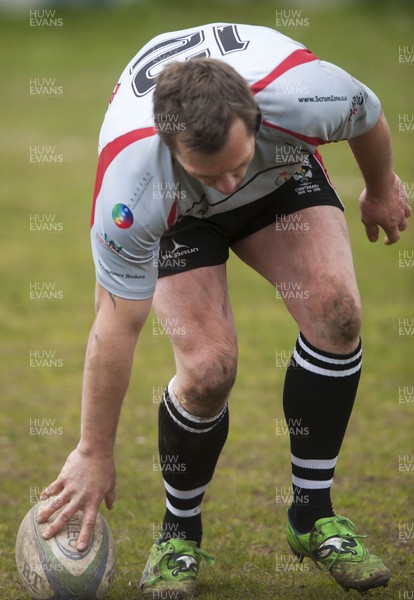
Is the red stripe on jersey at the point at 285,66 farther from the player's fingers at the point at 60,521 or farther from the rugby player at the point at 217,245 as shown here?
the player's fingers at the point at 60,521

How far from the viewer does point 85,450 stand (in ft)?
12.5

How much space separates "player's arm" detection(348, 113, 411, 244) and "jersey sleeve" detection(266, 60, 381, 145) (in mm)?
244

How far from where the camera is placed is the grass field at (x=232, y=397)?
478 cm

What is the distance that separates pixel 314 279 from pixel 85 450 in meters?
1.17

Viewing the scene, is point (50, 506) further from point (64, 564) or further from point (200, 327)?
point (200, 327)

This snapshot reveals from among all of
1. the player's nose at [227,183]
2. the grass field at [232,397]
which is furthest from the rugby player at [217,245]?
the grass field at [232,397]

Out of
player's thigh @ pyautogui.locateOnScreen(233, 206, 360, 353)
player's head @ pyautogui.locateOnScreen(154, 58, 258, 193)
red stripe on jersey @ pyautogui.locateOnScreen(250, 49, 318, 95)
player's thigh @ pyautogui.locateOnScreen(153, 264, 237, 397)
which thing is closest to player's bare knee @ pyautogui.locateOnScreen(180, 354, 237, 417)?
player's thigh @ pyautogui.locateOnScreen(153, 264, 237, 397)

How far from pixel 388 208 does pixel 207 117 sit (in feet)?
4.77

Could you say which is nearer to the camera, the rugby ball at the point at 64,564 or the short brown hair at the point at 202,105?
the short brown hair at the point at 202,105

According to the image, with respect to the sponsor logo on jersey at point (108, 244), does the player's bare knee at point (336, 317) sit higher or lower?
lower

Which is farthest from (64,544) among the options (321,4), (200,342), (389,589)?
(321,4)

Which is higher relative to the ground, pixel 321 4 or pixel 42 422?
pixel 42 422

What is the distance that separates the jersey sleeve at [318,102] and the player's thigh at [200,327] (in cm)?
80

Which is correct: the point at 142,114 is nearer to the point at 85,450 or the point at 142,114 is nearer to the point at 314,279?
the point at 314,279
